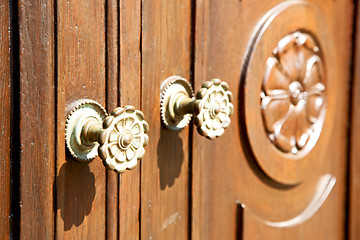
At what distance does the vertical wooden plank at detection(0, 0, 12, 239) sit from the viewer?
39cm

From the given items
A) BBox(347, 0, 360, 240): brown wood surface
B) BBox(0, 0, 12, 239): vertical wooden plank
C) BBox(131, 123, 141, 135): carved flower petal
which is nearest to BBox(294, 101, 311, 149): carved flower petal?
BBox(347, 0, 360, 240): brown wood surface

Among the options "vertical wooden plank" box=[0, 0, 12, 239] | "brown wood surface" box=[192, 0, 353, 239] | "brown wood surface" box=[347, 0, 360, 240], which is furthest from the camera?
"brown wood surface" box=[347, 0, 360, 240]

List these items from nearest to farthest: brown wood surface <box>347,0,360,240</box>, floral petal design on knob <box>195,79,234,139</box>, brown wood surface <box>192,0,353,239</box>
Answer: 1. floral petal design on knob <box>195,79,234,139</box>
2. brown wood surface <box>192,0,353,239</box>
3. brown wood surface <box>347,0,360,240</box>

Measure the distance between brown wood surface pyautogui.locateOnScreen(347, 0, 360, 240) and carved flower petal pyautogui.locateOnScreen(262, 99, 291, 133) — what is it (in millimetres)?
282

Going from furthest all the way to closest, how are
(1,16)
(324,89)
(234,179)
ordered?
(324,89) < (234,179) < (1,16)

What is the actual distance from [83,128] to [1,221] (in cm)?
12

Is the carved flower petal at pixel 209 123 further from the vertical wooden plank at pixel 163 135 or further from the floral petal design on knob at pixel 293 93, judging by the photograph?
the floral petal design on knob at pixel 293 93

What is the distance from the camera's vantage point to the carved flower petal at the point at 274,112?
0.70 meters

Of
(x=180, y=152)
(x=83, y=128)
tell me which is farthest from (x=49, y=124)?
(x=180, y=152)

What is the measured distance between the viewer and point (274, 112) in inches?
28.1

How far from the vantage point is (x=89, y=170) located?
0.45 meters

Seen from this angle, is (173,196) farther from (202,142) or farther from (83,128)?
(83,128)

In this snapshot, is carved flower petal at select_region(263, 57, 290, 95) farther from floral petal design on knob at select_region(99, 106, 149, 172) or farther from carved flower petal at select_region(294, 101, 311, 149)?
floral petal design on knob at select_region(99, 106, 149, 172)

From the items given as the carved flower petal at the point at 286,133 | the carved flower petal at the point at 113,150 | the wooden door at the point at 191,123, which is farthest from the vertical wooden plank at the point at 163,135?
the carved flower petal at the point at 286,133
